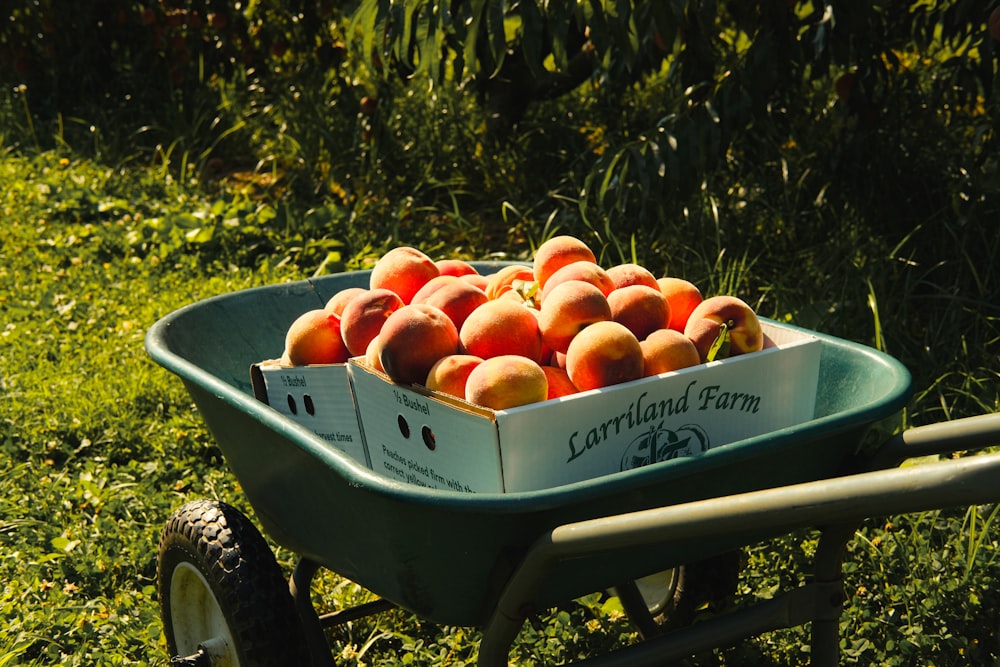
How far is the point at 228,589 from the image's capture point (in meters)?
1.84

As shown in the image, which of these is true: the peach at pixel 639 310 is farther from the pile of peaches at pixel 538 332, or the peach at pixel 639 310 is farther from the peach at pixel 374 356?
the peach at pixel 374 356

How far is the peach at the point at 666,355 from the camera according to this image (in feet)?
5.66

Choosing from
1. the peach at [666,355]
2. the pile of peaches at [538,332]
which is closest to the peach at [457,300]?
the pile of peaches at [538,332]

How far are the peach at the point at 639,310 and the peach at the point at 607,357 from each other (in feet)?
0.45

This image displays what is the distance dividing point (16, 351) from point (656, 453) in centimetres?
333

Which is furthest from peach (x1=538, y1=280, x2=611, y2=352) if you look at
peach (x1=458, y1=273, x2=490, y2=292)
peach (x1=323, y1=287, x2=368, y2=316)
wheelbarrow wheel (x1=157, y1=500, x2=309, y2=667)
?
wheelbarrow wheel (x1=157, y1=500, x2=309, y2=667)

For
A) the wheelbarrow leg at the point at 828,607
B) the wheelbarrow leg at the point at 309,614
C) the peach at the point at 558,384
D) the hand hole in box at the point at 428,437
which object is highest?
the peach at the point at 558,384

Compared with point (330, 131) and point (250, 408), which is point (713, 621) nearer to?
point (250, 408)

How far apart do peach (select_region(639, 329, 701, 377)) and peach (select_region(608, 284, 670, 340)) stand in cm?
9

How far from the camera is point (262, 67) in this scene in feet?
23.2

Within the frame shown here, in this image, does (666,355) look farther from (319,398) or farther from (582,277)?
(319,398)

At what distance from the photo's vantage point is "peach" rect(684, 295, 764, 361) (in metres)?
1.81

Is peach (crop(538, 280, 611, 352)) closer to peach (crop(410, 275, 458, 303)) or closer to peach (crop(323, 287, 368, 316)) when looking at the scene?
peach (crop(410, 275, 458, 303))

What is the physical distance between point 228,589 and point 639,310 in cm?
87
